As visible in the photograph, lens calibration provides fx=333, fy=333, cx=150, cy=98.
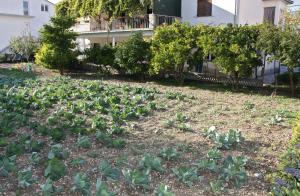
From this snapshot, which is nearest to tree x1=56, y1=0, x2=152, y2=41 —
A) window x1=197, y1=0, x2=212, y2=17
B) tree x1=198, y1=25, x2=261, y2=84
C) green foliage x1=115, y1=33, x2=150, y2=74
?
window x1=197, y1=0, x2=212, y2=17

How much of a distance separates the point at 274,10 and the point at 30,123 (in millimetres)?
21889

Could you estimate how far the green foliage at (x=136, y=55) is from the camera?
58.2 ft

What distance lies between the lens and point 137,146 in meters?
7.06

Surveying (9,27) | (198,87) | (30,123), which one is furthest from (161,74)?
(9,27)

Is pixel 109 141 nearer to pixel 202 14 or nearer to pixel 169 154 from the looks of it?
pixel 169 154

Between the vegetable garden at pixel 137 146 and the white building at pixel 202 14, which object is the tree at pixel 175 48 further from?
the white building at pixel 202 14

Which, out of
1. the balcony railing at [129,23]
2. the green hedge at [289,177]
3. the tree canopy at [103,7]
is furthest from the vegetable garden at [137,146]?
the tree canopy at [103,7]

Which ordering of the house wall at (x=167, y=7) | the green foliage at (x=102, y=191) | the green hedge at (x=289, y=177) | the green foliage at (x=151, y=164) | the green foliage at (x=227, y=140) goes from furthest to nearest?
the house wall at (x=167, y=7) < the green foliage at (x=227, y=140) < the green foliage at (x=151, y=164) < the green hedge at (x=289, y=177) < the green foliage at (x=102, y=191)

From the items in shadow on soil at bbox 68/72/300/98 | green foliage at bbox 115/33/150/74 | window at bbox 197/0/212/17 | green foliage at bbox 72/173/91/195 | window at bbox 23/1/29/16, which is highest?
window at bbox 23/1/29/16

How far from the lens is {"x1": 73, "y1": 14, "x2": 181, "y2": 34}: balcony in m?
23.2

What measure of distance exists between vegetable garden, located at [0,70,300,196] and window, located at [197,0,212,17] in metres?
11.7

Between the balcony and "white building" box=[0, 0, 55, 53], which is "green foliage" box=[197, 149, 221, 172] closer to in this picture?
the balcony

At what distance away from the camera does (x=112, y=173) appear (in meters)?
5.38

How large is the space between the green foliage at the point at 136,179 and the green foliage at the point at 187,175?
55 cm
